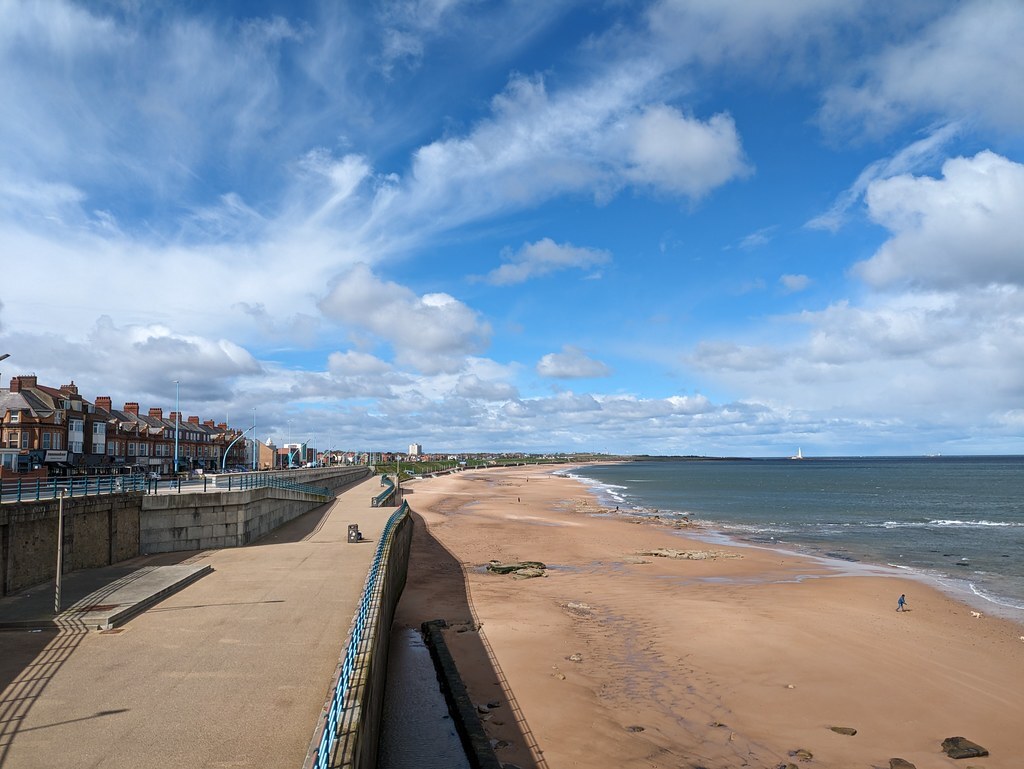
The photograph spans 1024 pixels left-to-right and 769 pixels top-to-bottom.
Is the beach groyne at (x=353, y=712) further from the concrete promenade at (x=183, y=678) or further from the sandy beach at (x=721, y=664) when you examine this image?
the sandy beach at (x=721, y=664)

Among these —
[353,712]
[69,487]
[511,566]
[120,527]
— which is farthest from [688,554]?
[353,712]

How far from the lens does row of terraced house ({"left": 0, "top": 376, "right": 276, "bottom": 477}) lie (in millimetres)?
50438

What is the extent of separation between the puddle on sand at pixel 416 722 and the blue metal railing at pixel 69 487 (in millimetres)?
10829

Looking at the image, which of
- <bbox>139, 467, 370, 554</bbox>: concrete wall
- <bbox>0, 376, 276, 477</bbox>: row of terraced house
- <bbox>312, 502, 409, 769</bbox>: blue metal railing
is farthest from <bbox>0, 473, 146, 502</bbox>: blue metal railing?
<bbox>0, 376, 276, 477</bbox>: row of terraced house

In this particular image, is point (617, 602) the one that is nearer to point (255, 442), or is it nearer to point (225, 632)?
point (225, 632)

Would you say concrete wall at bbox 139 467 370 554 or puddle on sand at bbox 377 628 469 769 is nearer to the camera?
puddle on sand at bbox 377 628 469 769

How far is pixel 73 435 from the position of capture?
56.0 meters

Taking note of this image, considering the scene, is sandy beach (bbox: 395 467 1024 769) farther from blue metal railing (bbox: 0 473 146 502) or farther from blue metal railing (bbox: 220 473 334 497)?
blue metal railing (bbox: 0 473 146 502)

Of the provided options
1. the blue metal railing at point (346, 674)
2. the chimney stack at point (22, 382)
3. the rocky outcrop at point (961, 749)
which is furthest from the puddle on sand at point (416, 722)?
the chimney stack at point (22, 382)

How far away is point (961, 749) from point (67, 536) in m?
22.1

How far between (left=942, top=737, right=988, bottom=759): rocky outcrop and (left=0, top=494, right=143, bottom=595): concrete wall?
2069 cm

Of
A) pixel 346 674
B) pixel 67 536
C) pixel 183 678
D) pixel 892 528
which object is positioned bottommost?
pixel 892 528

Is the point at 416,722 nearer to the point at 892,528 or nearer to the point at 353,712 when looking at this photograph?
the point at 353,712

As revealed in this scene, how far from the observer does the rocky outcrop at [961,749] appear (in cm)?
1202
